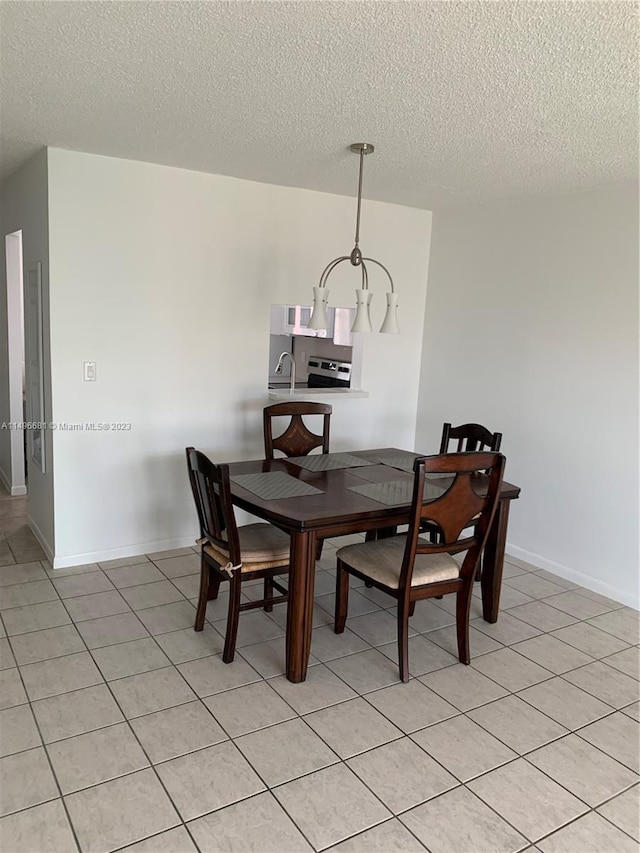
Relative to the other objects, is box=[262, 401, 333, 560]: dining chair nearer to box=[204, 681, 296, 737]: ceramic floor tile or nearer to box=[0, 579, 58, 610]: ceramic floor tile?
box=[204, 681, 296, 737]: ceramic floor tile

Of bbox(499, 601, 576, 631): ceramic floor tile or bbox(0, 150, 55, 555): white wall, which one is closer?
bbox(499, 601, 576, 631): ceramic floor tile

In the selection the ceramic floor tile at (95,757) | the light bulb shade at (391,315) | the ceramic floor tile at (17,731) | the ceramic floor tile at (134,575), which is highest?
the light bulb shade at (391,315)

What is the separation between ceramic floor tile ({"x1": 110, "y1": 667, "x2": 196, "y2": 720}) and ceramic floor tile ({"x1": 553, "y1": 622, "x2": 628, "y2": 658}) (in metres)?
1.79

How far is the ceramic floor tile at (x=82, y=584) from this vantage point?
3.27 metres

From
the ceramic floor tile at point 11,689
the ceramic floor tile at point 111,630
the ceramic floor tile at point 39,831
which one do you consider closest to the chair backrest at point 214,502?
the ceramic floor tile at point 111,630

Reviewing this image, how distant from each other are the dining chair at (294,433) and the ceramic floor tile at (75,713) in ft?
4.80

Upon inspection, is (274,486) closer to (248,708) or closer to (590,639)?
(248,708)

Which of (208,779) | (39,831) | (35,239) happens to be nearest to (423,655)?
(208,779)

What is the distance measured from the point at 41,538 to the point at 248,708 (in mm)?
2121

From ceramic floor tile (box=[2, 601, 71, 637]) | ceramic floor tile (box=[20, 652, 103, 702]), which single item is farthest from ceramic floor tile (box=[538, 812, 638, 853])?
ceramic floor tile (box=[2, 601, 71, 637])

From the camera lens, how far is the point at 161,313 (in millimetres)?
3635

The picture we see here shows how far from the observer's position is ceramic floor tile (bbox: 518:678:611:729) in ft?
7.92

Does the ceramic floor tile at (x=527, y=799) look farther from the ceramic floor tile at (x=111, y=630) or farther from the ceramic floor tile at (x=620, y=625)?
the ceramic floor tile at (x=111, y=630)

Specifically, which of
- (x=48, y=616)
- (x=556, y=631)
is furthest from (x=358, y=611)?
(x=48, y=616)
